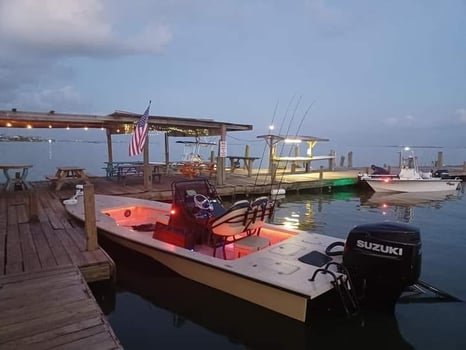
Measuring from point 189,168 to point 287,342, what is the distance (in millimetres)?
11973

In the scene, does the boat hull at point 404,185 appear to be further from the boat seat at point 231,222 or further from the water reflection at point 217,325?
the water reflection at point 217,325

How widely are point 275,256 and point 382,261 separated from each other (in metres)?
1.49

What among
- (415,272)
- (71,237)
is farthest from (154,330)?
(415,272)

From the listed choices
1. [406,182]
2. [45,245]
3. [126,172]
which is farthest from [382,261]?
[406,182]

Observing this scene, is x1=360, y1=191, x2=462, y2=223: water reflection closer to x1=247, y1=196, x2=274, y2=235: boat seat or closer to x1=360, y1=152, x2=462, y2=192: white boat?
x1=360, y1=152, x2=462, y2=192: white boat

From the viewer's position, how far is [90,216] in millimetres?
4953

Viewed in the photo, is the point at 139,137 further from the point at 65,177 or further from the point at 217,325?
the point at 217,325

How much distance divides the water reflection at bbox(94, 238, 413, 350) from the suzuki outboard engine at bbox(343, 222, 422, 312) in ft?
1.29

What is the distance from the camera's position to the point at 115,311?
4.64m

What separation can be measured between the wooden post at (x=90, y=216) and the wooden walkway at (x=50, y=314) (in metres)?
0.87

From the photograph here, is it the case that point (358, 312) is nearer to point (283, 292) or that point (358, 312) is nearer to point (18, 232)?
point (283, 292)

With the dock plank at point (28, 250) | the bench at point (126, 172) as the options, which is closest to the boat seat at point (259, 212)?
the dock plank at point (28, 250)

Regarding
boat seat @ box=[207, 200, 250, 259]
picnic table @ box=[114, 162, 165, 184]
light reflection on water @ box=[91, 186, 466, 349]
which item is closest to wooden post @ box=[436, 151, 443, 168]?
light reflection on water @ box=[91, 186, 466, 349]

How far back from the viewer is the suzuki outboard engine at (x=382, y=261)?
358 centimetres
